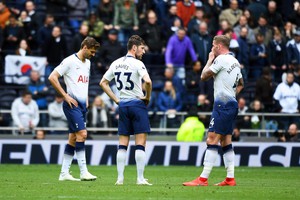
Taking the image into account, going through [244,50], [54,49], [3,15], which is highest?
[3,15]

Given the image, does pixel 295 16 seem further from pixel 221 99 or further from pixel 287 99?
pixel 221 99

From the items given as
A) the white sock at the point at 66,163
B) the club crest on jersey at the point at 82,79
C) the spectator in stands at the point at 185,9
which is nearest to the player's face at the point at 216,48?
the club crest on jersey at the point at 82,79

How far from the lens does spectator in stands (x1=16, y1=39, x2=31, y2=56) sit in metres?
30.0

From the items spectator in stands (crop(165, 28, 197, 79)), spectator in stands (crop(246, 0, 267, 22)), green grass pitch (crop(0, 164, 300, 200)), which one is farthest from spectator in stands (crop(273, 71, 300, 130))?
green grass pitch (crop(0, 164, 300, 200))

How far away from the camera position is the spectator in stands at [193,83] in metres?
30.7

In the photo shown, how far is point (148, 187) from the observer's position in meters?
17.5

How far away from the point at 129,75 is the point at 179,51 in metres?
13.0

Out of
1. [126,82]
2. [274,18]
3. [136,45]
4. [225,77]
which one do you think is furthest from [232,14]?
[126,82]

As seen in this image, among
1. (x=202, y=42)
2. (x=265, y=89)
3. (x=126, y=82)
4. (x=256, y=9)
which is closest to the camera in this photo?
(x=126, y=82)

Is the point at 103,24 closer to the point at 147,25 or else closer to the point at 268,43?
the point at 147,25

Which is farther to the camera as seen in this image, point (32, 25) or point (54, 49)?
point (32, 25)

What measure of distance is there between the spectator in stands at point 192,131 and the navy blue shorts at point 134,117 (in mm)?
9780

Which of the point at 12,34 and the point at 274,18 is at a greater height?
the point at 274,18

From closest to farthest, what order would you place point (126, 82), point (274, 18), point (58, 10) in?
point (126, 82), point (58, 10), point (274, 18)
